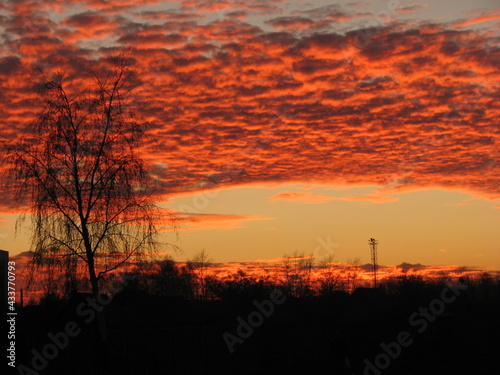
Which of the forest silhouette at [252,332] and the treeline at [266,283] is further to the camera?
the treeline at [266,283]

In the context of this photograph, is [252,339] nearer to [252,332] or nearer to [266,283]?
[252,332]

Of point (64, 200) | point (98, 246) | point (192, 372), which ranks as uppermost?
point (64, 200)

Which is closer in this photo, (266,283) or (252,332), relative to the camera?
(252,332)

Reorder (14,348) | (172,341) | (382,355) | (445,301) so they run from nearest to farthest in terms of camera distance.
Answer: (14,348) < (172,341) < (382,355) < (445,301)

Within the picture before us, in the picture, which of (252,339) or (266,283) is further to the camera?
(266,283)

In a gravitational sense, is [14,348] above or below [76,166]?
below

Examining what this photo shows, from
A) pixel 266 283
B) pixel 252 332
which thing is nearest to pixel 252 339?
pixel 252 332

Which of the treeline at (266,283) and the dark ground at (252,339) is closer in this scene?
the dark ground at (252,339)

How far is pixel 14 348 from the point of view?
19.7 meters

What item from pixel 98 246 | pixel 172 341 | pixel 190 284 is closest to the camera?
pixel 98 246

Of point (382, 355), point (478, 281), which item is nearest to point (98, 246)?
point (382, 355)

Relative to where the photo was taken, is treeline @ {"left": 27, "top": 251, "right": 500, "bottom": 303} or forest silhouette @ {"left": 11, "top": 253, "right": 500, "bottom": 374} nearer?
forest silhouette @ {"left": 11, "top": 253, "right": 500, "bottom": 374}

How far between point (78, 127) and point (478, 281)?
329ft

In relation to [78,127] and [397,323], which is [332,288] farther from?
[78,127]
